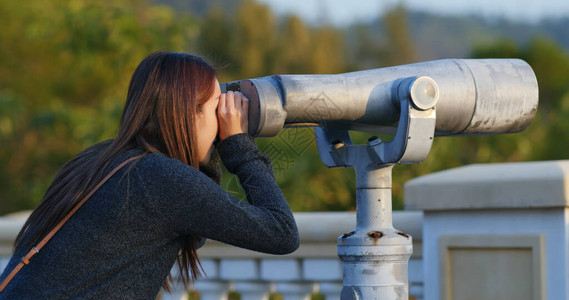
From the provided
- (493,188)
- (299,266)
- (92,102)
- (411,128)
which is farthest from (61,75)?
(411,128)

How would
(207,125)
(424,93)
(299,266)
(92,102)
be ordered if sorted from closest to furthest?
(424,93)
(207,125)
(299,266)
(92,102)

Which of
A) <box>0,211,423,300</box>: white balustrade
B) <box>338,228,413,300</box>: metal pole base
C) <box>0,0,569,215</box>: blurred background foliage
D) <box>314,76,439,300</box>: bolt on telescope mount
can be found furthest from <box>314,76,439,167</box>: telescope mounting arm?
<box>0,211,423,300</box>: white balustrade

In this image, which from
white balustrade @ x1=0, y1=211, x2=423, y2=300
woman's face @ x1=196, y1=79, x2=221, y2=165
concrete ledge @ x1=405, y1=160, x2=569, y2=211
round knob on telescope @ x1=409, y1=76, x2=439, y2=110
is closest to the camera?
round knob on telescope @ x1=409, y1=76, x2=439, y2=110

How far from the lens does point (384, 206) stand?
5.05ft

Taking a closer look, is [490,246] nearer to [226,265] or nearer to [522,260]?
[522,260]

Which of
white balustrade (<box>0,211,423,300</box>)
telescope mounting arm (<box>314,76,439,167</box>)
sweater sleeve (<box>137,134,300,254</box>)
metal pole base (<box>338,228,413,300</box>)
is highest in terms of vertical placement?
telescope mounting arm (<box>314,76,439,167</box>)

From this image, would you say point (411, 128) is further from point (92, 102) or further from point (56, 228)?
point (92, 102)

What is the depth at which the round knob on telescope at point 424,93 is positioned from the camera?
1.45 metres

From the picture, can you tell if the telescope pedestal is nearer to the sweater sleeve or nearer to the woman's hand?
the sweater sleeve

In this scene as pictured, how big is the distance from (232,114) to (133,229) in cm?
29

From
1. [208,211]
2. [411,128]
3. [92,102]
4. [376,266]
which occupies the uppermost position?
[411,128]

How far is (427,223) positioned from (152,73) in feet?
2.86

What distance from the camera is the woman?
1.48 metres

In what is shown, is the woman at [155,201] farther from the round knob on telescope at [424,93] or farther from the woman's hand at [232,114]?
the round knob on telescope at [424,93]
